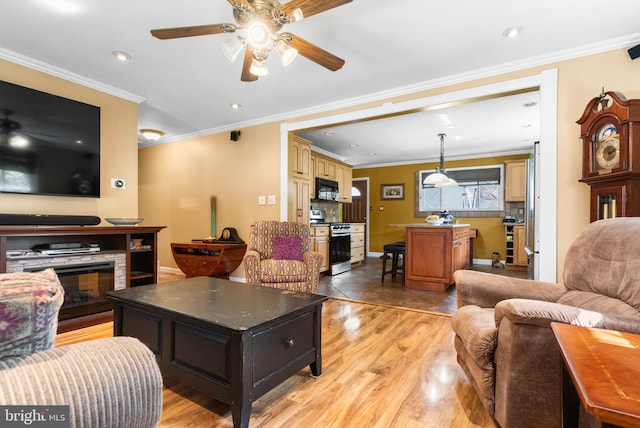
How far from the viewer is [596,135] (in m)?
2.33

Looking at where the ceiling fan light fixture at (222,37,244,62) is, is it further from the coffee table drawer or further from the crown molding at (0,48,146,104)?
the crown molding at (0,48,146,104)

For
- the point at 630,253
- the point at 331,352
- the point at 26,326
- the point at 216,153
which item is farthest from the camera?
the point at 216,153

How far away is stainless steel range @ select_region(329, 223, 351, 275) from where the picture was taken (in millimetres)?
5180

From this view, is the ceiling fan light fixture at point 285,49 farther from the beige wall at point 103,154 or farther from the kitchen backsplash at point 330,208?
the kitchen backsplash at point 330,208

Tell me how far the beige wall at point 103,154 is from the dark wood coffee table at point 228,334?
71.4 inches

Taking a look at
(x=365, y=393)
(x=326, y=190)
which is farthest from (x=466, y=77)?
(x=326, y=190)

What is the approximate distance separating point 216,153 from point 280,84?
2.06 meters

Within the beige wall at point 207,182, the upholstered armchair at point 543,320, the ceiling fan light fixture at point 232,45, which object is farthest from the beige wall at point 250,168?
the ceiling fan light fixture at point 232,45

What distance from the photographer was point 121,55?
2.69 meters

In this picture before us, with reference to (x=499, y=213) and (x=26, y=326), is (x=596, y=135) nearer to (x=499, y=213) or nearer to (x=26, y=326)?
(x=26, y=326)

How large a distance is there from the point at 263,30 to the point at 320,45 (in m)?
0.97

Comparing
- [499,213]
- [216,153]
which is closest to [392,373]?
[216,153]

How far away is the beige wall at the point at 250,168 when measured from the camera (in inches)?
100.0

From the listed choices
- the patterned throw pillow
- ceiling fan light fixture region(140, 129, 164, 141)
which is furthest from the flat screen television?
the patterned throw pillow
